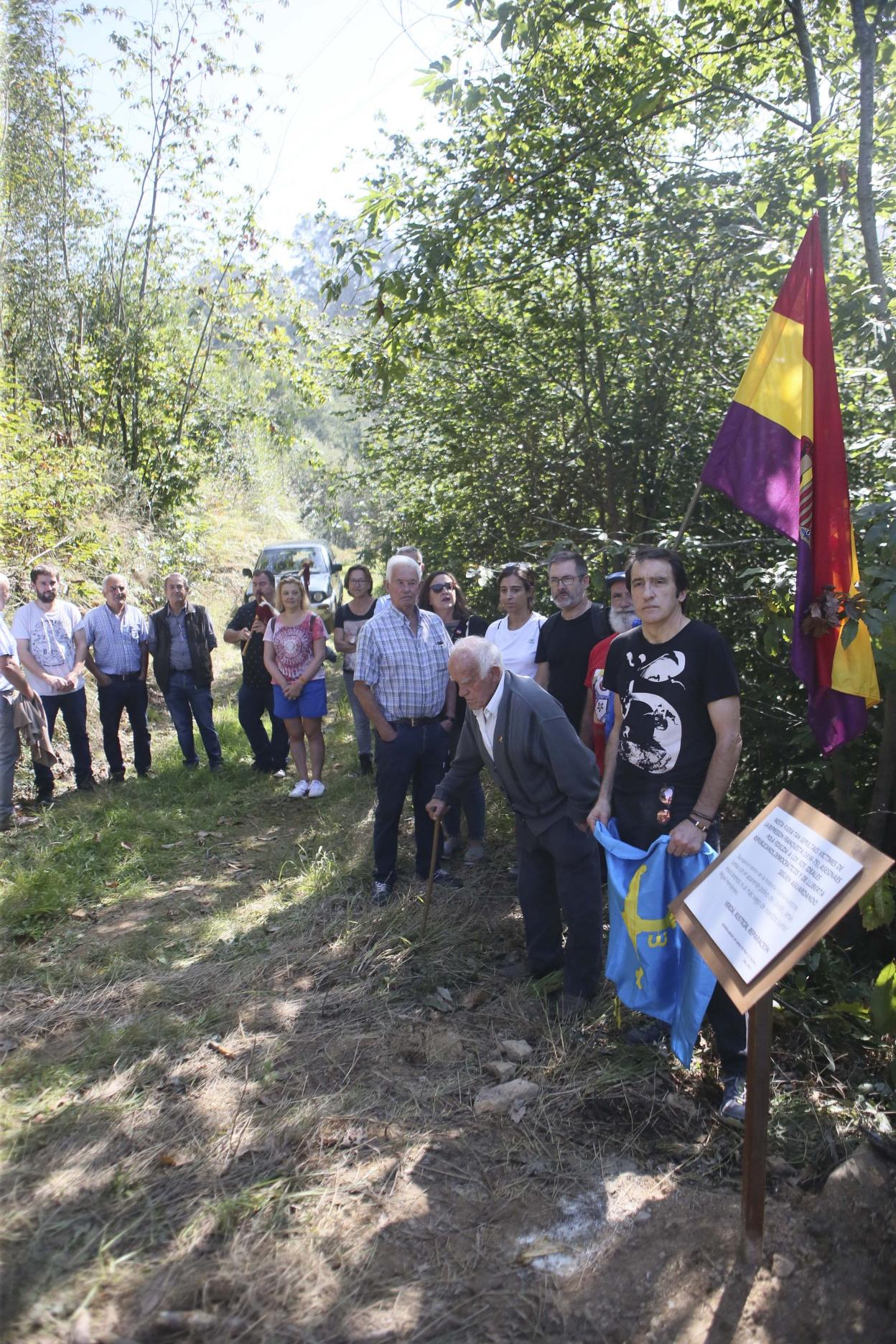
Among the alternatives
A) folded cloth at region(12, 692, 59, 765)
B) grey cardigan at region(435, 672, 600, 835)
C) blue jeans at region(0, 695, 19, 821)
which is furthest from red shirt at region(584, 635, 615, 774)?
blue jeans at region(0, 695, 19, 821)

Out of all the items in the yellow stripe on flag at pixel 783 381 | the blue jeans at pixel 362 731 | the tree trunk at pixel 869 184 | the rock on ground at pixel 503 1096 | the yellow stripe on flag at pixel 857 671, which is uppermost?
the tree trunk at pixel 869 184

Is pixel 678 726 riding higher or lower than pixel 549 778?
higher

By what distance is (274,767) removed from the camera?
8445 mm

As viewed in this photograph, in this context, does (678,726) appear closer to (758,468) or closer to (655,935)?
(655,935)

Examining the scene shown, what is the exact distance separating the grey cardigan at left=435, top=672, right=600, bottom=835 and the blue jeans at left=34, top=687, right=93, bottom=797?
4.70 m

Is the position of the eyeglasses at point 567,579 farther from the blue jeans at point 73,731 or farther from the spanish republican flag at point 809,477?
the blue jeans at point 73,731

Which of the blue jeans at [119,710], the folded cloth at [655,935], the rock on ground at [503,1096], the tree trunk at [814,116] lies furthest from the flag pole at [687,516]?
the blue jeans at [119,710]

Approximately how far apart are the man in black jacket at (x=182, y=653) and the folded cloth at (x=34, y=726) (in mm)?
1200

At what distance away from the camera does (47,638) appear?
730 cm

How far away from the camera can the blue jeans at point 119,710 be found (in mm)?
7926

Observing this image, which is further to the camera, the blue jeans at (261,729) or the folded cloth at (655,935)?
the blue jeans at (261,729)

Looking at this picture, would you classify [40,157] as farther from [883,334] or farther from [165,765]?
[883,334]

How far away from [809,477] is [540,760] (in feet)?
5.39

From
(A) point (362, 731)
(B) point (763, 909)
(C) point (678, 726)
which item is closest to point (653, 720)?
(C) point (678, 726)
